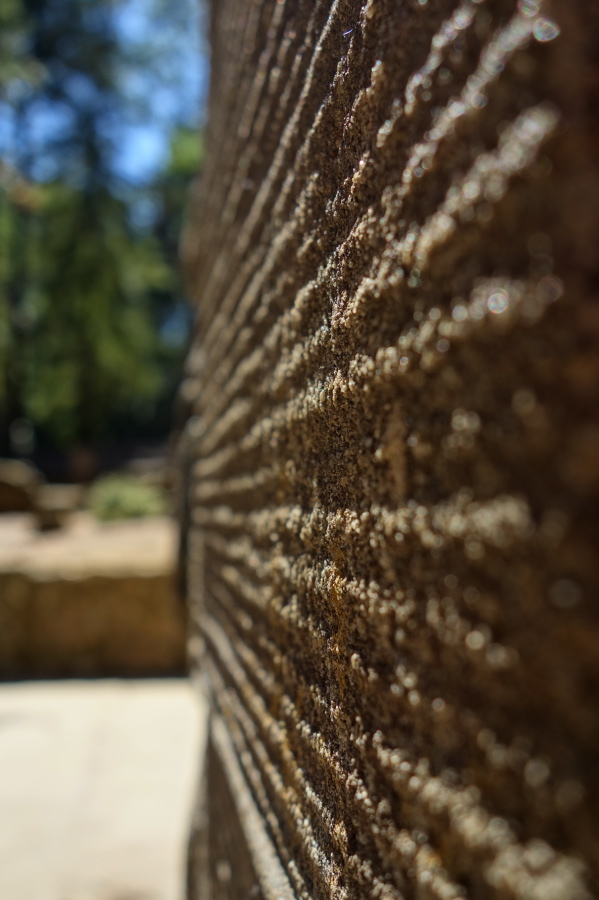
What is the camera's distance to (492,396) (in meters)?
0.52

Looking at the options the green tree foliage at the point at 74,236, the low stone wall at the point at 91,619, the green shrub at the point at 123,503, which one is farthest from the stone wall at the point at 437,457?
the green tree foliage at the point at 74,236

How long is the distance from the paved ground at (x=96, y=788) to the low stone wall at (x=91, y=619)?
9.7 inches

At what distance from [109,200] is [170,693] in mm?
16342

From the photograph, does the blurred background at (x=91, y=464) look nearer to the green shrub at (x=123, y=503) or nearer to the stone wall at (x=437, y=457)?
the green shrub at (x=123, y=503)

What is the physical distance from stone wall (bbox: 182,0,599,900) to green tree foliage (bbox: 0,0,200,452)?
17.7 meters

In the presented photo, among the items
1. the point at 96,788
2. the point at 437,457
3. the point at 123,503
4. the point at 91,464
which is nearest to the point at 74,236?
the point at 91,464

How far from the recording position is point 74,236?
58.7 ft

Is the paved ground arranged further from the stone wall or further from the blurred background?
the stone wall

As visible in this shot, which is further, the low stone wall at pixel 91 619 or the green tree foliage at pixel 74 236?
the green tree foliage at pixel 74 236

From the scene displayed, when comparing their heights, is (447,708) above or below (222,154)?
below

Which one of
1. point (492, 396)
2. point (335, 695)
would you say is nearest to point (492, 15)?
point (492, 396)

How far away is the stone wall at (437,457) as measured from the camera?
45cm

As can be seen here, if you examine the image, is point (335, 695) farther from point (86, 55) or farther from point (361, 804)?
point (86, 55)

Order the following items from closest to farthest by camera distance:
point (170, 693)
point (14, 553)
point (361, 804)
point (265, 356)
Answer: point (361, 804) → point (265, 356) → point (170, 693) → point (14, 553)
